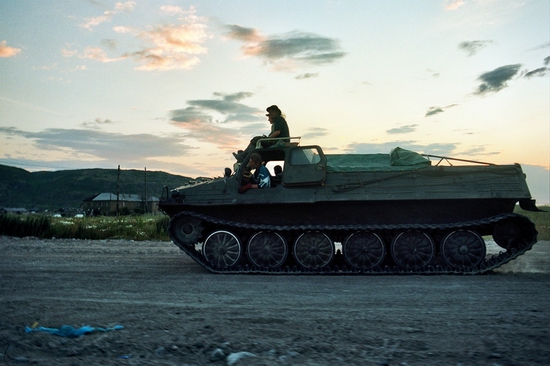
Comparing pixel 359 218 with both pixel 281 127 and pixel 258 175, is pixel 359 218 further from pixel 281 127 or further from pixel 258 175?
pixel 281 127

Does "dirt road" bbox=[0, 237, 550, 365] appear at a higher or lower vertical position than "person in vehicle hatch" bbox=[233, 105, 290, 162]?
lower

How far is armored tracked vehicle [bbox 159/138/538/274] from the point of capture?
34.3 ft

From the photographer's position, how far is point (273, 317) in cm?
610

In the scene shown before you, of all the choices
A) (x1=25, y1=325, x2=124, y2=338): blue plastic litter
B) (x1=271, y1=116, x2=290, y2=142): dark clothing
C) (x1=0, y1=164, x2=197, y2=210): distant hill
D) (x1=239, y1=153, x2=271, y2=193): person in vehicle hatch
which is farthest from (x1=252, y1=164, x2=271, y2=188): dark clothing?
(x1=0, y1=164, x2=197, y2=210): distant hill

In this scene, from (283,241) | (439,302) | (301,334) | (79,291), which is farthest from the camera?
(283,241)

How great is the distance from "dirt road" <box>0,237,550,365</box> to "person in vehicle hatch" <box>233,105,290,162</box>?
2868 millimetres

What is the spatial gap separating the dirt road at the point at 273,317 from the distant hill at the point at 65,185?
118 metres

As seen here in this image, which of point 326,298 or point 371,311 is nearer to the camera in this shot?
point 371,311

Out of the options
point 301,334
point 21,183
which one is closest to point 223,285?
point 301,334

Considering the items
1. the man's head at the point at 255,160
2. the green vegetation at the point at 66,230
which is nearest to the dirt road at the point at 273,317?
the man's head at the point at 255,160

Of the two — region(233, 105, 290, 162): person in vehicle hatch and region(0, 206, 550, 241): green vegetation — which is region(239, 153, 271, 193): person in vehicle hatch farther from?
region(0, 206, 550, 241): green vegetation

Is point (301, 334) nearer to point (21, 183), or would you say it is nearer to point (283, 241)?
point (283, 241)

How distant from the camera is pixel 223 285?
8.76 meters

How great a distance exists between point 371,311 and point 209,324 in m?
2.14
